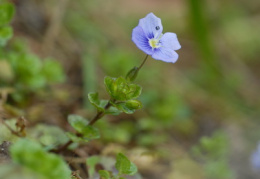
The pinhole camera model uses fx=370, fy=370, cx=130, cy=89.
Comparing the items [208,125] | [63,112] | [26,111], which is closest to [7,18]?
[26,111]

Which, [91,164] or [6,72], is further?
[6,72]

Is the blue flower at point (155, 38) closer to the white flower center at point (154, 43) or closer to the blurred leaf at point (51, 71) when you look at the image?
the white flower center at point (154, 43)

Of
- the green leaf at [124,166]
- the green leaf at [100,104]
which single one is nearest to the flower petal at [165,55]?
the green leaf at [100,104]

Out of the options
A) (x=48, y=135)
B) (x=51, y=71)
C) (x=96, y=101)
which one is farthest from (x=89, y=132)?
(x=51, y=71)

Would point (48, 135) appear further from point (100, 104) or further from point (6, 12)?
point (6, 12)

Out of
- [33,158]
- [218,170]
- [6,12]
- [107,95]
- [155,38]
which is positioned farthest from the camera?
[107,95]

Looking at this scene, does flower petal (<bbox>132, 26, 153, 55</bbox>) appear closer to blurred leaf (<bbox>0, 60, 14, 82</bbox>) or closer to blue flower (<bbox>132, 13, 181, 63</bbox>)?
blue flower (<bbox>132, 13, 181, 63</bbox>)

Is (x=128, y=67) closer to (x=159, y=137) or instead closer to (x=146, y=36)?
(x=159, y=137)
